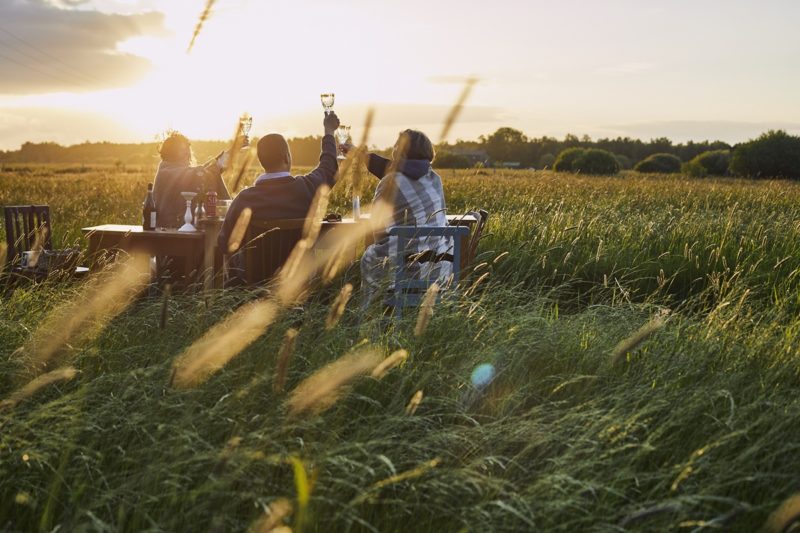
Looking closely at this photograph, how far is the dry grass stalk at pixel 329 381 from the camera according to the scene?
9.15 ft

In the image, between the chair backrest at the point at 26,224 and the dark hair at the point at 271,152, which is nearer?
the dark hair at the point at 271,152

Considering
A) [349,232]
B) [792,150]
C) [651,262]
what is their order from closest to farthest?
[349,232] < [651,262] < [792,150]

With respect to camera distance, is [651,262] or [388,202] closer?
[388,202]

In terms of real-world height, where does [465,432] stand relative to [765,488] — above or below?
above

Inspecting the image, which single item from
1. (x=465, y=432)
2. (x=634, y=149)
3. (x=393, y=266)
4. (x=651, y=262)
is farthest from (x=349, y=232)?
(x=634, y=149)

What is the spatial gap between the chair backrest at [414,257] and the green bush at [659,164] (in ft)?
142

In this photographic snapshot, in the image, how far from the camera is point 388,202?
503 cm

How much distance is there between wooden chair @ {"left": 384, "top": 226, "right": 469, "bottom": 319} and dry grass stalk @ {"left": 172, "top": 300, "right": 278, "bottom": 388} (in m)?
0.68

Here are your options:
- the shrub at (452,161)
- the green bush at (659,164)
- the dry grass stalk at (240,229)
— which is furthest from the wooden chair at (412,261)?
the green bush at (659,164)

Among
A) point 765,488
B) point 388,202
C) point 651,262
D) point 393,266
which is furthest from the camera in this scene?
point 651,262

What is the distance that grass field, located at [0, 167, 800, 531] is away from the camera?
2336 millimetres

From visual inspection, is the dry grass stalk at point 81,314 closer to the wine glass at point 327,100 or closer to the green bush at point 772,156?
the wine glass at point 327,100

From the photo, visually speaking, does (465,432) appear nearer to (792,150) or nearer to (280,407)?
(280,407)

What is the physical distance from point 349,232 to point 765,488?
3307mm
